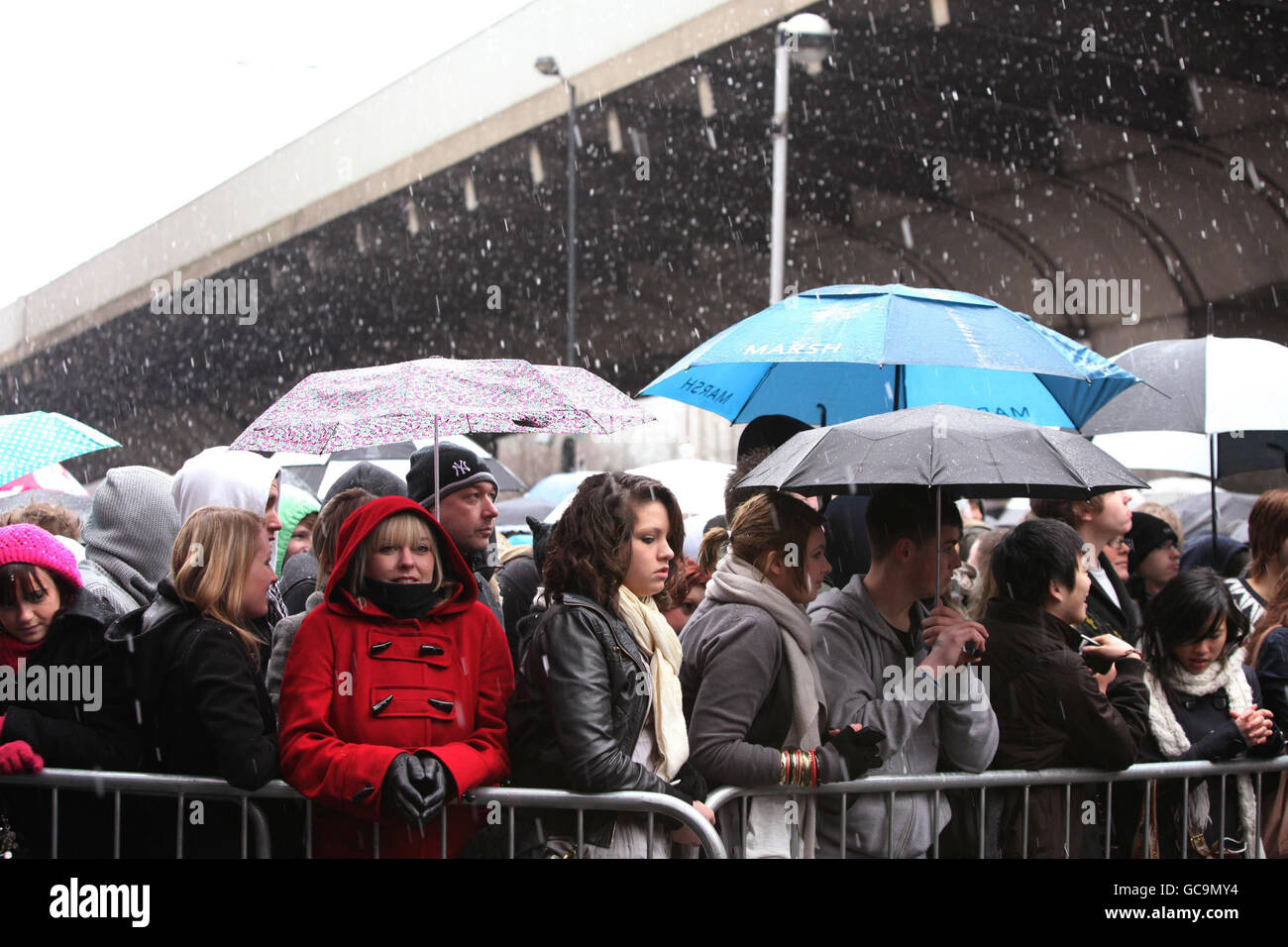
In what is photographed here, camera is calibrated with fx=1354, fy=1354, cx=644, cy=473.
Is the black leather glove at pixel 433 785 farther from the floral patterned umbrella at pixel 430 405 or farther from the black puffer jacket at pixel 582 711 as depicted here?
the floral patterned umbrella at pixel 430 405

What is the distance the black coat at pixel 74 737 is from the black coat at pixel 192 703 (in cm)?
7

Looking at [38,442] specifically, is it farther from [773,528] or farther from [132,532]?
[773,528]

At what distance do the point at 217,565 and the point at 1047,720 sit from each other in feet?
8.71

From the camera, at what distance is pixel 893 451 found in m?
4.14

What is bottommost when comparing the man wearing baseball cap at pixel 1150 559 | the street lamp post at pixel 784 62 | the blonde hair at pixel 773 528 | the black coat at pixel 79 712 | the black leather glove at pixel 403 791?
the black leather glove at pixel 403 791

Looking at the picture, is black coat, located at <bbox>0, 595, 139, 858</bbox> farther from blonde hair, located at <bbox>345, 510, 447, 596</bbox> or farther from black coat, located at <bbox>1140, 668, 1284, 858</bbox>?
black coat, located at <bbox>1140, 668, 1284, 858</bbox>

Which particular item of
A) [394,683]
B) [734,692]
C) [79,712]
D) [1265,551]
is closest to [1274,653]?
[1265,551]

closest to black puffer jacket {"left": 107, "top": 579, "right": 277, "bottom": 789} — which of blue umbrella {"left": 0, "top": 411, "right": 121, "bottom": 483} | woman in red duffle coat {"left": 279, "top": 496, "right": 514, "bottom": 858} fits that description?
woman in red duffle coat {"left": 279, "top": 496, "right": 514, "bottom": 858}

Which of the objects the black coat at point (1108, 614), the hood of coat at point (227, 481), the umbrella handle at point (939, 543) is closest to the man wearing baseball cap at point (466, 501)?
the hood of coat at point (227, 481)

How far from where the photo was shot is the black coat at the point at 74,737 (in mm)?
3980

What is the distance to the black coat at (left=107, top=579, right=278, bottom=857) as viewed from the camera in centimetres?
389

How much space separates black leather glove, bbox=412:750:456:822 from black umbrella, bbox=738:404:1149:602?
126 centimetres
